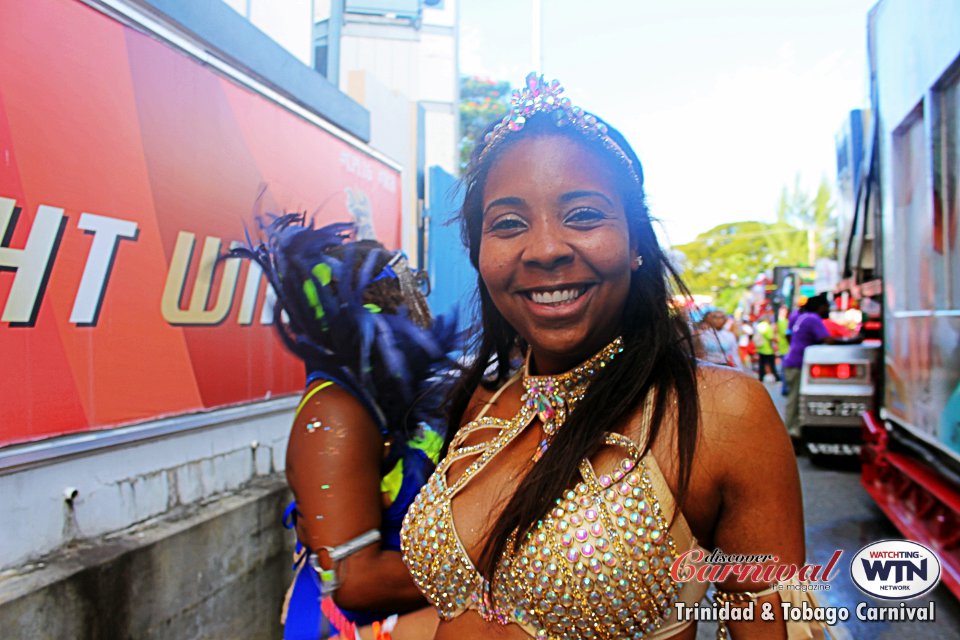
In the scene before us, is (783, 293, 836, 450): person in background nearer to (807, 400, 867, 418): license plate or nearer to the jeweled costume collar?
(807, 400, 867, 418): license plate

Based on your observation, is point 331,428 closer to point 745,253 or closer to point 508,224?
point 508,224

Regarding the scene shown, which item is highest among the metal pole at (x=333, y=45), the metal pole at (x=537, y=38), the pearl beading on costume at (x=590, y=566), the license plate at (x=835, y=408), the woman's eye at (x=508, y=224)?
the metal pole at (x=537, y=38)

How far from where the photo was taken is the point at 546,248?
1.29 meters

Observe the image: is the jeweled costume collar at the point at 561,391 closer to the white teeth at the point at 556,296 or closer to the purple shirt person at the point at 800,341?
the white teeth at the point at 556,296

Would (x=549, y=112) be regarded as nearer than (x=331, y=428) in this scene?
Yes

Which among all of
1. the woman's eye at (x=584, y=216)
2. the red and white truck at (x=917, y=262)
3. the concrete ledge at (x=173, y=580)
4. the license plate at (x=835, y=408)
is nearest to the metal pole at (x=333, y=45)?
the concrete ledge at (x=173, y=580)

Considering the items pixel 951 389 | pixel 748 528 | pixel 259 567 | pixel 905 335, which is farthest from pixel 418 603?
pixel 905 335

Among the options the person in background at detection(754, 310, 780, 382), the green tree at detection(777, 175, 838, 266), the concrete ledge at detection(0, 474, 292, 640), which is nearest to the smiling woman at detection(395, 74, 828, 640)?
the concrete ledge at detection(0, 474, 292, 640)

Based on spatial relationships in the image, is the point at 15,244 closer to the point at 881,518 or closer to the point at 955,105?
the point at 955,105

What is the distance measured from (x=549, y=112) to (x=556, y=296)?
39 centimetres

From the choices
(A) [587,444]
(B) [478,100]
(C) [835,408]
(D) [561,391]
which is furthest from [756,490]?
(B) [478,100]

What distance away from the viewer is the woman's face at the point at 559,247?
4.22 feet

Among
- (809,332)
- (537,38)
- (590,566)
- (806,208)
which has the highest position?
(806,208)

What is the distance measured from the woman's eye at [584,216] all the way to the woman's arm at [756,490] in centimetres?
43
